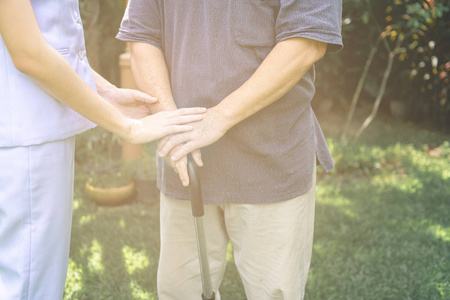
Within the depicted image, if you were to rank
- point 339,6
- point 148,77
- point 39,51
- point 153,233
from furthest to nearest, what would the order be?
point 153,233, point 148,77, point 339,6, point 39,51

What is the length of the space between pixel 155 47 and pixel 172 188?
576mm

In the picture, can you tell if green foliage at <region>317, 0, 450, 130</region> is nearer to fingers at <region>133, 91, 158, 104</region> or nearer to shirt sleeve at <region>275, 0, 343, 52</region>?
shirt sleeve at <region>275, 0, 343, 52</region>

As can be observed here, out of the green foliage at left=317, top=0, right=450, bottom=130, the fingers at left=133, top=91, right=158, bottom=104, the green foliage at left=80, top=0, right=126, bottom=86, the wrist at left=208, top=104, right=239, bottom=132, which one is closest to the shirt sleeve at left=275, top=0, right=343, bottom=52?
the wrist at left=208, top=104, right=239, bottom=132

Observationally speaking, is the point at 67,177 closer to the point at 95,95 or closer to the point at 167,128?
the point at 95,95

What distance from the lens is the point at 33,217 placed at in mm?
1275

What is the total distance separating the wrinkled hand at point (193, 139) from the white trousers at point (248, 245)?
307 mm

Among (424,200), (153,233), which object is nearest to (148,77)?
(153,233)

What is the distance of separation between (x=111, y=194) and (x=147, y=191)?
1.09ft

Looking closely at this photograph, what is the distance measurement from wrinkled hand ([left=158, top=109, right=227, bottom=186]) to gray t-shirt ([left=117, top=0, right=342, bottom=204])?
11cm

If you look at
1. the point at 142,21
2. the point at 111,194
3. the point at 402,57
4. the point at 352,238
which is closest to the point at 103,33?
the point at 111,194

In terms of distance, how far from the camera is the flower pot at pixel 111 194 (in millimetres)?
4195

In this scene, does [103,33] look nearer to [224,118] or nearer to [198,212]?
[224,118]

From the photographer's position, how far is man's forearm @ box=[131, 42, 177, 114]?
1.74m

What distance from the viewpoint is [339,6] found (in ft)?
5.21
